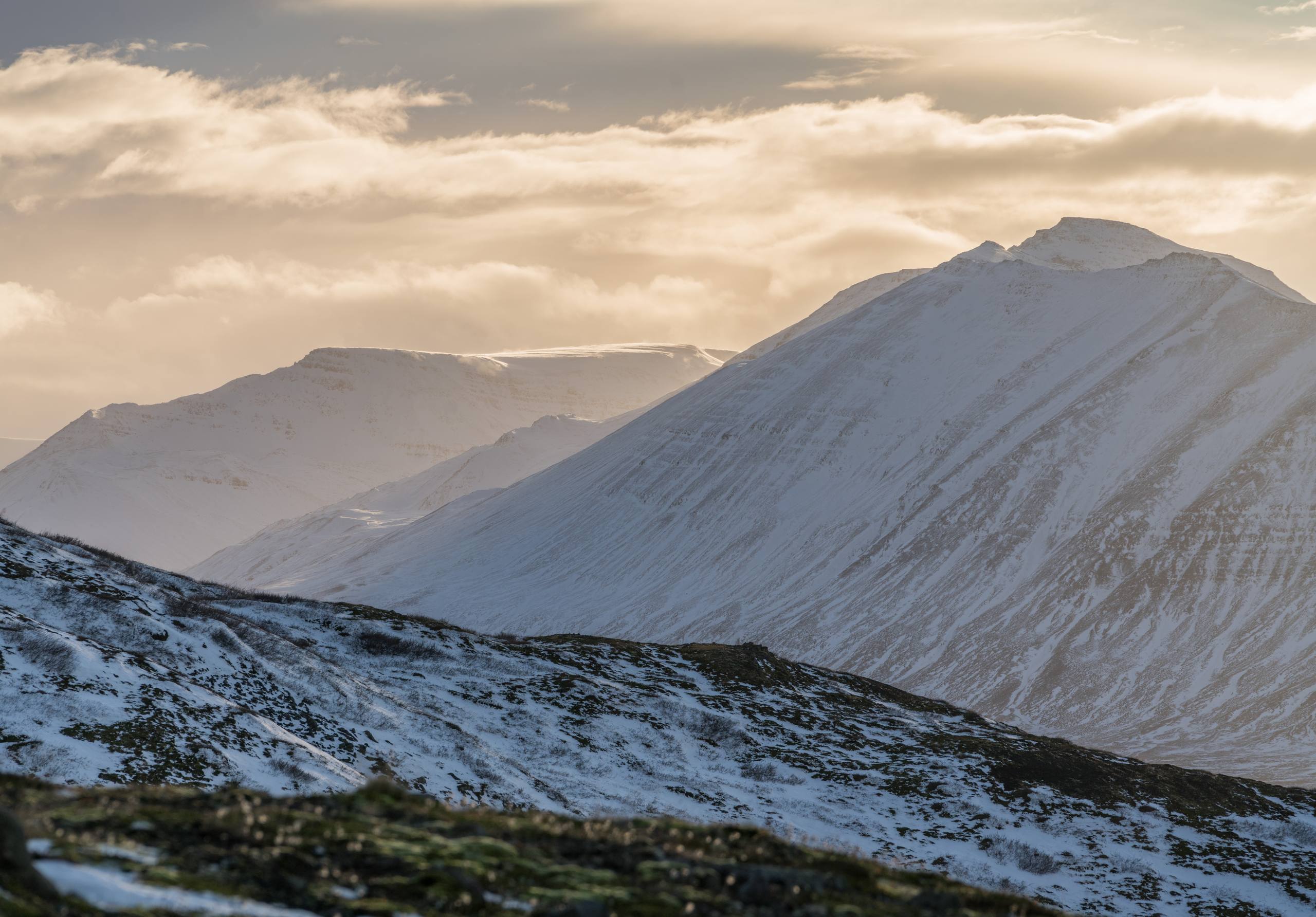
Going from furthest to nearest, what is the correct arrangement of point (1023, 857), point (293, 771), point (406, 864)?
1. point (1023, 857)
2. point (293, 771)
3. point (406, 864)

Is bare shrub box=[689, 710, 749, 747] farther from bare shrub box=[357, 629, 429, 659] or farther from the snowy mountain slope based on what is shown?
bare shrub box=[357, 629, 429, 659]

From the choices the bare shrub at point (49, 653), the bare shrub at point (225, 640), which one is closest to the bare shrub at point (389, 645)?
the bare shrub at point (225, 640)

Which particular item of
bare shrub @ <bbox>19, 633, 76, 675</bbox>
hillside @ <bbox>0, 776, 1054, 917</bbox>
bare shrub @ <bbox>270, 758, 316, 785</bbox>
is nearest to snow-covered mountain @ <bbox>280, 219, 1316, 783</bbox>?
bare shrub @ <bbox>270, 758, 316, 785</bbox>

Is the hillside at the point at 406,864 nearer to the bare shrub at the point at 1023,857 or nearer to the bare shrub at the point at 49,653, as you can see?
the bare shrub at the point at 49,653

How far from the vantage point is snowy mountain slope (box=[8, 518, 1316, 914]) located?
114 ft

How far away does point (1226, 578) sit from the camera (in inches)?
6427

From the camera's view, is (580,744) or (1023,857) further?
(580,744)

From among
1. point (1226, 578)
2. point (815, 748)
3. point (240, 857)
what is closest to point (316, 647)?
point (815, 748)

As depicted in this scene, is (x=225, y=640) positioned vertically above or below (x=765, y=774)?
above

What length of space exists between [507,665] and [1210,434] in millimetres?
147651

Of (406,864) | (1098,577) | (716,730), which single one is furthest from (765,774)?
(1098,577)

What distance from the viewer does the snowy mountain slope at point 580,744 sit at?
34656 millimetres

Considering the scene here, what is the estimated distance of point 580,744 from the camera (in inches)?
1908

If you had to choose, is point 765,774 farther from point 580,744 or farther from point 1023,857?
point 1023,857
